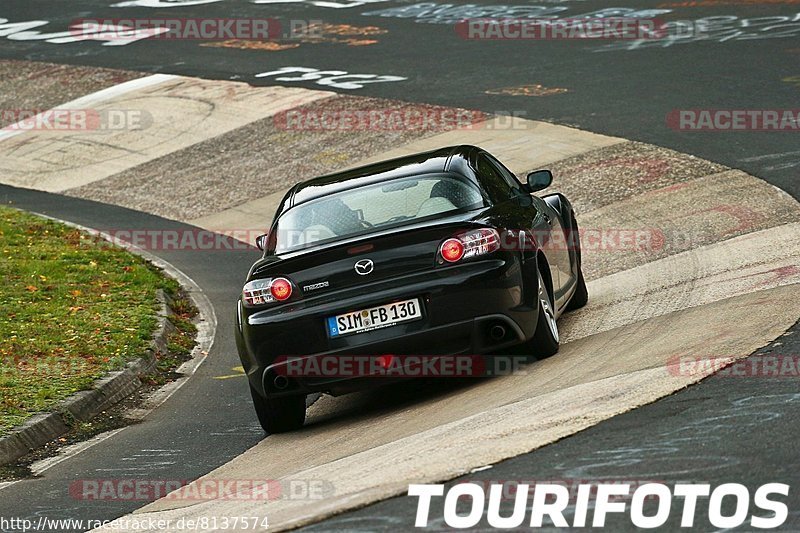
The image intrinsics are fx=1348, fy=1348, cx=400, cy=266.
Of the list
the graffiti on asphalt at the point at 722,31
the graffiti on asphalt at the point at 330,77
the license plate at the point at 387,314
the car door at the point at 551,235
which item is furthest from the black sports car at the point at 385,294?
the graffiti on asphalt at the point at 722,31

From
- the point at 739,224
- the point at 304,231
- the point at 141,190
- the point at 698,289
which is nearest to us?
the point at 304,231

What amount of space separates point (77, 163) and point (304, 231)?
14016mm

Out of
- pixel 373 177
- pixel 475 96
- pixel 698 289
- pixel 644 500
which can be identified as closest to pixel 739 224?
pixel 698 289

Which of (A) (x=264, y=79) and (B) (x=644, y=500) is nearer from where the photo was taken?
(B) (x=644, y=500)

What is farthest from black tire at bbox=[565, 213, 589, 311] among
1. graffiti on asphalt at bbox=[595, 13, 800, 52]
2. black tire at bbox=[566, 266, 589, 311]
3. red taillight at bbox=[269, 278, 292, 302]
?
graffiti on asphalt at bbox=[595, 13, 800, 52]

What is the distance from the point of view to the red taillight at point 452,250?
8.00 m

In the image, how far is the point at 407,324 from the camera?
7.90 metres

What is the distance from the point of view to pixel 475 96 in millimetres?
21031

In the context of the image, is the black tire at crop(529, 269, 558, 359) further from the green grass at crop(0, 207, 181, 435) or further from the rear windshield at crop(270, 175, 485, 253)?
the green grass at crop(0, 207, 181, 435)

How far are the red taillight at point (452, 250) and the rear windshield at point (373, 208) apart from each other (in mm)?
446

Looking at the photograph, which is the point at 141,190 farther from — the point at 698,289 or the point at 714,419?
the point at 714,419

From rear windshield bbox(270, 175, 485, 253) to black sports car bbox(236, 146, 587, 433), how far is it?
10 mm

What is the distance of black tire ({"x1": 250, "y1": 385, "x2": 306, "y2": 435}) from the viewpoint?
844cm

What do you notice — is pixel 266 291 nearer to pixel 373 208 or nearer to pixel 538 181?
pixel 373 208
